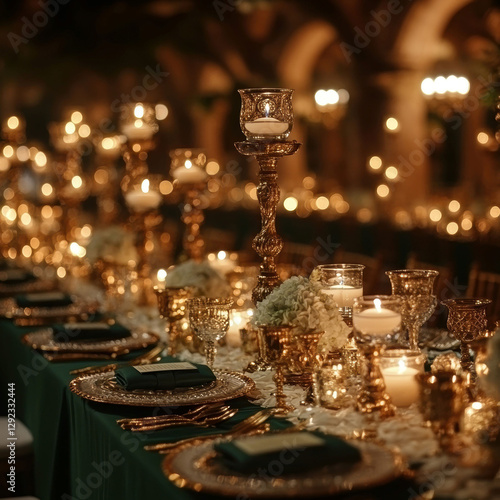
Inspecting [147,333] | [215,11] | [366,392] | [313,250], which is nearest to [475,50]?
[215,11]

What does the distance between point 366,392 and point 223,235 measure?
7.17 meters

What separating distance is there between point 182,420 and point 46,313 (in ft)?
6.99

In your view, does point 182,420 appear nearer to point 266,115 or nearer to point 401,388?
point 401,388

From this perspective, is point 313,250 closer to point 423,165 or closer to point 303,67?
point 423,165

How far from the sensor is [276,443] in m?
2.10

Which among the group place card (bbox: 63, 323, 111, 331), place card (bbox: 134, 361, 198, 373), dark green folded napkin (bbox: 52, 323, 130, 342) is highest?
place card (bbox: 63, 323, 111, 331)

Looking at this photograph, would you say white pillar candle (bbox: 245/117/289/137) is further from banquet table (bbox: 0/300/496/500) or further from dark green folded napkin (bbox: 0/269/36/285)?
dark green folded napkin (bbox: 0/269/36/285)

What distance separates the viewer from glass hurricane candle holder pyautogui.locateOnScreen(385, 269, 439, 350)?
9.84ft

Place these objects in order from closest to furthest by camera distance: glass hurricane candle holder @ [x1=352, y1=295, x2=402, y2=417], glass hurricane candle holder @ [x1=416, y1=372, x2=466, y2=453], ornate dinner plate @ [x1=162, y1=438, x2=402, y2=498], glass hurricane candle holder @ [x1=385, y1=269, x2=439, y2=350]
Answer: ornate dinner plate @ [x1=162, y1=438, x2=402, y2=498] < glass hurricane candle holder @ [x1=416, y1=372, x2=466, y2=453] < glass hurricane candle holder @ [x1=352, y1=295, x2=402, y2=417] < glass hurricane candle holder @ [x1=385, y1=269, x2=439, y2=350]

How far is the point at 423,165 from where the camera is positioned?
15.3 metres

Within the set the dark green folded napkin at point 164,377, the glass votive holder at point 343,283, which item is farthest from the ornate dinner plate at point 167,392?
the glass votive holder at point 343,283

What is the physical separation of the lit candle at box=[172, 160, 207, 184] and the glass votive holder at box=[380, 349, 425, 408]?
233cm

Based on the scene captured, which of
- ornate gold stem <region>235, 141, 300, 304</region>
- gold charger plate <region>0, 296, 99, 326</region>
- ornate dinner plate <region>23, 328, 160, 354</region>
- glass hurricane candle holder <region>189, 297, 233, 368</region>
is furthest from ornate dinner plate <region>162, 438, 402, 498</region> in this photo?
gold charger plate <region>0, 296, 99, 326</region>

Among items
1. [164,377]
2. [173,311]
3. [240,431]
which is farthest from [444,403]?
[173,311]
